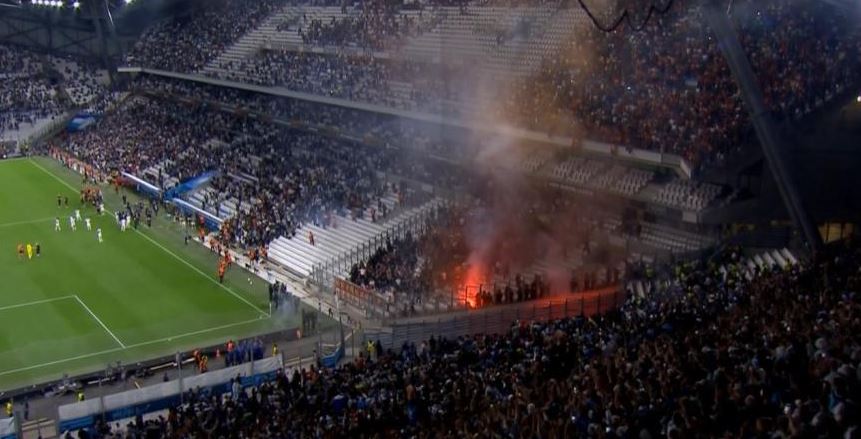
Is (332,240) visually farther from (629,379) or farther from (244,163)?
(629,379)

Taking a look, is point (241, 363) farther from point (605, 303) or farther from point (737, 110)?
point (737, 110)

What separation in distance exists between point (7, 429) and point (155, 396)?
2.87m

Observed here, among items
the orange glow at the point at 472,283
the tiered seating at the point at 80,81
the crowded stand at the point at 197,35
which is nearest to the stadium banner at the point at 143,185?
the crowded stand at the point at 197,35

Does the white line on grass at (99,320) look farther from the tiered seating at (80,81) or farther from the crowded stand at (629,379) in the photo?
the tiered seating at (80,81)

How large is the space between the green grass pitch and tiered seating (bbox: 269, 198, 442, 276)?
1.72 metres

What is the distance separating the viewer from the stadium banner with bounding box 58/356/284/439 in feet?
59.3

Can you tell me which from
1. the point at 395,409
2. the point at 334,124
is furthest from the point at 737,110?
the point at 334,124

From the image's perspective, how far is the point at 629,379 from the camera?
11.2 m

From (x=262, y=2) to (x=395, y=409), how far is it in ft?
140

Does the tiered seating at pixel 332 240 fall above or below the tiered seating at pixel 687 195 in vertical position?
below

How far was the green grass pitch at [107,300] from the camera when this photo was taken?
77.4 feet

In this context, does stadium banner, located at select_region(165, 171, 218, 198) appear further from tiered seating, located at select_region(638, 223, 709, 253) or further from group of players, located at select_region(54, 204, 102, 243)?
tiered seating, located at select_region(638, 223, 709, 253)

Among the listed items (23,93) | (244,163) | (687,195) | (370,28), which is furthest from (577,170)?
(23,93)

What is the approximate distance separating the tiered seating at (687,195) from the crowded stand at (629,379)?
2920 millimetres
